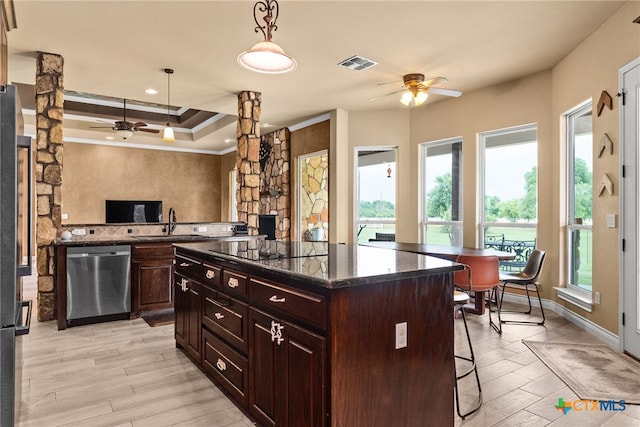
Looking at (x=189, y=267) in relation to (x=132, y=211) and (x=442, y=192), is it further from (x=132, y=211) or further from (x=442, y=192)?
(x=132, y=211)

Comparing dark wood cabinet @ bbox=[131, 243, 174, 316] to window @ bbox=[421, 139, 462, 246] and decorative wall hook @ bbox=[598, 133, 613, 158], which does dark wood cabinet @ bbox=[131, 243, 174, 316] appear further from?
decorative wall hook @ bbox=[598, 133, 613, 158]

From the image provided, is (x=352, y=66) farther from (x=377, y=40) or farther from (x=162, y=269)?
(x=162, y=269)

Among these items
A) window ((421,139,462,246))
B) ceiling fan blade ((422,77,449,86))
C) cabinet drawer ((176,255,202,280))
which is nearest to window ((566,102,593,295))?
ceiling fan blade ((422,77,449,86))

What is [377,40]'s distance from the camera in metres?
3.97

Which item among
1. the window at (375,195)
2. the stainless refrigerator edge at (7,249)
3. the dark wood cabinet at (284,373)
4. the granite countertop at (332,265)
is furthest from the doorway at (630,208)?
the stainless refrigerator edge at (7,249)

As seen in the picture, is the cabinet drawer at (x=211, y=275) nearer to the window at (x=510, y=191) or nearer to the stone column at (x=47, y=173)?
the stone column at (x=47, y=173)

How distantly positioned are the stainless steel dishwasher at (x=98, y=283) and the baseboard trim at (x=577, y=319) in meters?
4.81

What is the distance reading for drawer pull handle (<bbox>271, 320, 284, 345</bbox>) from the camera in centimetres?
190

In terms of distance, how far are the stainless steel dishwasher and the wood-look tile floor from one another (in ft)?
0.98

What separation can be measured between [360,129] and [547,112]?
2840 mm

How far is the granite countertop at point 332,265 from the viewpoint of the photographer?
1.67m

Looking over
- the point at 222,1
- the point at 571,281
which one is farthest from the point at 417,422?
the point at 571,281

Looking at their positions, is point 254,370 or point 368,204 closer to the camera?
point 254,370

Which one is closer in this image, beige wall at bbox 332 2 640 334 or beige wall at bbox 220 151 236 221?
beige wall at bbox 332 2 640 334
